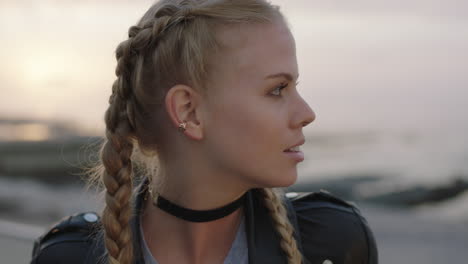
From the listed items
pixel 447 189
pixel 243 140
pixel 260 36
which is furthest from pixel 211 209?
pixel 447 189

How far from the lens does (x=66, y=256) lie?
6.15 feet

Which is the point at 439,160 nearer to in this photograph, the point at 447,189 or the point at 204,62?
the point at 447,189

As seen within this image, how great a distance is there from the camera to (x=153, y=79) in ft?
5.79

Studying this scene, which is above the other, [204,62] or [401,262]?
[204,62]

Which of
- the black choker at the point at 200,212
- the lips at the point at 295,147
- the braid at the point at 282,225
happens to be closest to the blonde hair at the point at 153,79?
the braid at the point at 282,225

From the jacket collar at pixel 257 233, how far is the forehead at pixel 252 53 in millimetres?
380

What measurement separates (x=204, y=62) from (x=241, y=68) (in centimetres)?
9

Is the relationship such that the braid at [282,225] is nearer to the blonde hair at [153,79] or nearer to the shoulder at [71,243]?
the blonde hair at [153,79]

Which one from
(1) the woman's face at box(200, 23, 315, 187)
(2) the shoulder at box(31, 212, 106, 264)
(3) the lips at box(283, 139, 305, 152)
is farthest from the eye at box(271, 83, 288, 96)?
(2) the shoulder at box(31, 212, 106, 264)

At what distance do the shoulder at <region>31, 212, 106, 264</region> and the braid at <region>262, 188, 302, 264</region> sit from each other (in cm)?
48

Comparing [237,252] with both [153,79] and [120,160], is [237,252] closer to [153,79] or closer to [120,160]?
[120,160]

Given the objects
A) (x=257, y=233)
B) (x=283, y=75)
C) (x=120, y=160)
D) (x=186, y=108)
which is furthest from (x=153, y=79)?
(x=257, y=233)

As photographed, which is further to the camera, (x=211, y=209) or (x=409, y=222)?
(x=409, y=222)

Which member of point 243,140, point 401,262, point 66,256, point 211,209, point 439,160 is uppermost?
point 243,140
